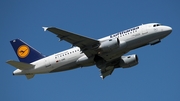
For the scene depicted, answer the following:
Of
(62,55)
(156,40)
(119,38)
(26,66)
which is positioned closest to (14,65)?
(26,66)

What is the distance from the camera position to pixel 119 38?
44875 mm

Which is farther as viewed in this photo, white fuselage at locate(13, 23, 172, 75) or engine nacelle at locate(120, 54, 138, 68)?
engine nacelle at locate(120, 54, 138, 68)

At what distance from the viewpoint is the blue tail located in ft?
164

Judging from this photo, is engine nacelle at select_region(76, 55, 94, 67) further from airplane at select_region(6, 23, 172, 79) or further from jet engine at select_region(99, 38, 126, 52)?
jet engine at select_region(99, 38, 126, 52)

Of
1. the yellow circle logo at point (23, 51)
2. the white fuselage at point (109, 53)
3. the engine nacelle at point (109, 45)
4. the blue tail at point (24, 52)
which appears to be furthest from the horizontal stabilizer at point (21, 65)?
the engine nacelle at point (109, 45)

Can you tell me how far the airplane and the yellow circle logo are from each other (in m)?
0.20

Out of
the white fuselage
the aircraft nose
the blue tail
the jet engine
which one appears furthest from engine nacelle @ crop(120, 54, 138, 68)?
the blue tail

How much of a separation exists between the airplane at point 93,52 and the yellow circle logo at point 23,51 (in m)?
0.20

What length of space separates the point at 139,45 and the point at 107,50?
14.8ft

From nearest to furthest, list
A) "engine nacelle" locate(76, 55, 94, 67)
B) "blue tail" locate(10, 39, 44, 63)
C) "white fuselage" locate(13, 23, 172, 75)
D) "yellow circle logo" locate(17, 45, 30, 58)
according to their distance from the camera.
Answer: "white fuselage" locate(13, 23, 172, 75)
"engine nacelle" locate(76, 55, 94, 67)
"blue tail" locate(10, 39, 44, 63)
"yellow circle logo" locate(17, 45, 30, 58)

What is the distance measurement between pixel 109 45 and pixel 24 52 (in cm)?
1481

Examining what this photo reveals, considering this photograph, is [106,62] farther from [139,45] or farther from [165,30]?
[165,30]

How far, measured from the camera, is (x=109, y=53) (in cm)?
4525

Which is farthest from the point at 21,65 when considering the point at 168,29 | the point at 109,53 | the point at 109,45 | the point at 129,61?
the point at 168,29
